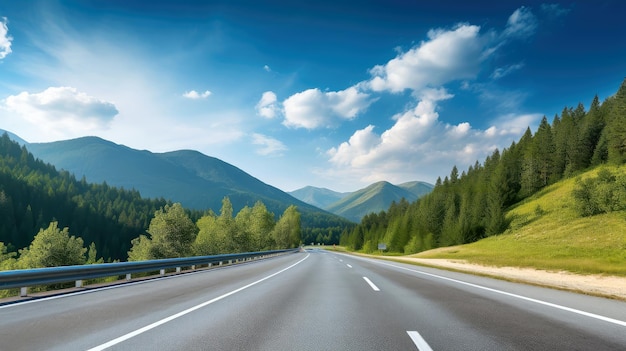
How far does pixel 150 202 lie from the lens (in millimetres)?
158625

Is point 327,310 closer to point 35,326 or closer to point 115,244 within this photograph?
point 35,326

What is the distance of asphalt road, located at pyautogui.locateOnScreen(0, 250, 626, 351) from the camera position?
4801mm

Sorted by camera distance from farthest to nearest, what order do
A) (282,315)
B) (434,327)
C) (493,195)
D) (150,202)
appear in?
(150,202), (493,195), (282,315), (434,327)

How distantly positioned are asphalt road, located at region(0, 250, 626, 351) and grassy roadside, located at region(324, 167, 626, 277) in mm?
15050

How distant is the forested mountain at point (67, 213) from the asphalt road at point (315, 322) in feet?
355

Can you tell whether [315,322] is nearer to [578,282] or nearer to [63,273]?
[63,273]

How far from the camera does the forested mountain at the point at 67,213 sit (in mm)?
101062

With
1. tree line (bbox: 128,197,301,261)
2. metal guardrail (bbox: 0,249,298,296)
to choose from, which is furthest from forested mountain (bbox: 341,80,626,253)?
metal guardrail (bbox: 0,249,298,296)

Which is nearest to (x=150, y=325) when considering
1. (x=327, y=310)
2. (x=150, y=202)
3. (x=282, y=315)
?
(x=282, y=315)

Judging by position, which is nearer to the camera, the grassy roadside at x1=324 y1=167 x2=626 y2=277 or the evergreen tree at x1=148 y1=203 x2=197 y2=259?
the grassy roadside at x1=324 y1=167 x2=626 y2=277

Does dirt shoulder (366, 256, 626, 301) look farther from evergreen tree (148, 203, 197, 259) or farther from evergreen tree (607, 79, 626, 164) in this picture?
evergreen tree (607, 79, 626, 164)

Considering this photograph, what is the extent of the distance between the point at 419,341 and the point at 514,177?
101m

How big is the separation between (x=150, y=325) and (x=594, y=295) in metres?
11.5

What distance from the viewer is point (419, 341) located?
488 centimetres
